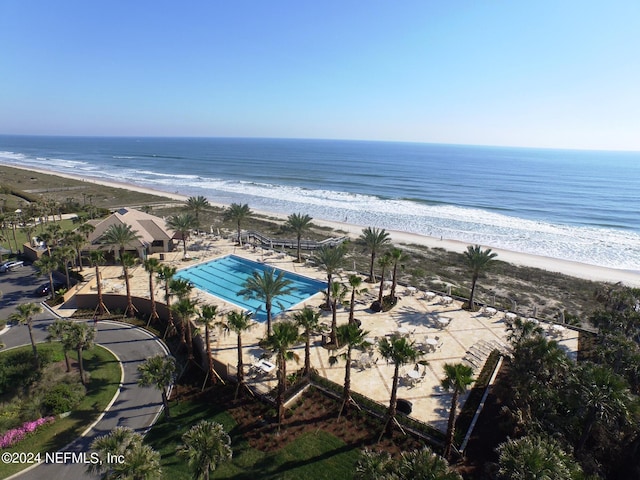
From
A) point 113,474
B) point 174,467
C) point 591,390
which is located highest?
point 591,390

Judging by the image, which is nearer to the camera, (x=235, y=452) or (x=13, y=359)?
(x=235, y=452)

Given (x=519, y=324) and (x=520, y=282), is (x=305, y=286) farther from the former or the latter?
(x=520, y=282)

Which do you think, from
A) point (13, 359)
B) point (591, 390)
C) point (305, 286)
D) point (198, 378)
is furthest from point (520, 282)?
point (13, 359)

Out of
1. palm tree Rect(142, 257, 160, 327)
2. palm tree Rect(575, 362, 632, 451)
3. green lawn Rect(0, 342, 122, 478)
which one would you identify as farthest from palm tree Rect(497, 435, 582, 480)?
palm tree Rect(142, 257, 160, 327)

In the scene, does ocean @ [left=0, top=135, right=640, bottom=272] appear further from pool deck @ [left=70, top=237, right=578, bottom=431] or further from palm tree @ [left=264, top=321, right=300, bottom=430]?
palm tree @ [left=264, top=321, right=300, bottom=430]

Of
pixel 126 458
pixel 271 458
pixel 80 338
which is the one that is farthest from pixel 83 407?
pixel 271 458
